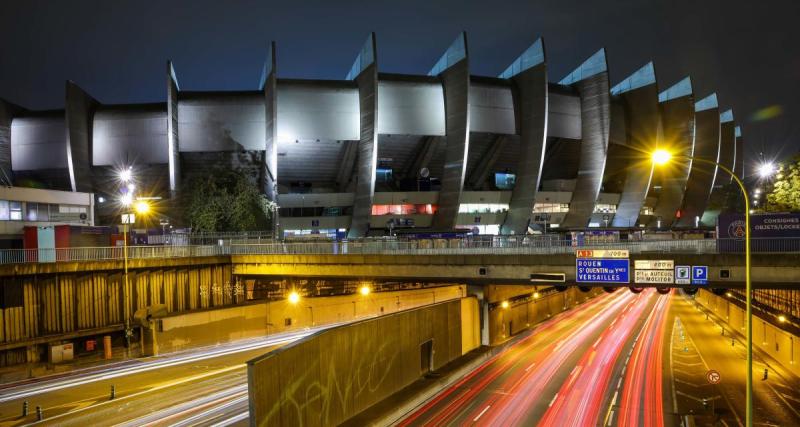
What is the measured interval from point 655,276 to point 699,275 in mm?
1837

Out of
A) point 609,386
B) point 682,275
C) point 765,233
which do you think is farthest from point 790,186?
point 609,386

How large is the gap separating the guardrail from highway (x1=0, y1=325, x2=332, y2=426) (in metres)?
7.89

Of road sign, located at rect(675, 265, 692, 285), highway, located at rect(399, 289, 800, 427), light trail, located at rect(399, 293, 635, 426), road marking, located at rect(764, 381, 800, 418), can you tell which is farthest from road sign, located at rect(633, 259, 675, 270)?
road marking, located at rect(764, 381, 800, 418)

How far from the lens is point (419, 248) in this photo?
1244 inches

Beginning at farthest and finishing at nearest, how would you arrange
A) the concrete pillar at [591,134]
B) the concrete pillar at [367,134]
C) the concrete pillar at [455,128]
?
1. the concrete pillar at [591,134]
2. the concrete pillar at [455,128]
3. the concrete pillar at [367,134]

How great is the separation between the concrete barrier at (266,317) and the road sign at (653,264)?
22810 millimetres

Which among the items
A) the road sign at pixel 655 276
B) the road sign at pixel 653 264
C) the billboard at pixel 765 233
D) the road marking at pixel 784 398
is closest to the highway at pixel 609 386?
the road marking at pixel 784 398

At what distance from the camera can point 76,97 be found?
62406 mm

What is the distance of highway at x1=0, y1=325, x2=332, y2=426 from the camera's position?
57.0 feet

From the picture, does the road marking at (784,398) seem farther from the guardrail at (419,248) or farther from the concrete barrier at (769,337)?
the guardrail at (419,248)

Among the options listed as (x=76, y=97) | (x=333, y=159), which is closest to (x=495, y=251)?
(x=333, y=159)

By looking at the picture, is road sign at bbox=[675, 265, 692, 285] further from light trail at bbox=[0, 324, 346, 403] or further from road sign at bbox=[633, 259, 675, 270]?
light trail at bbox=[0, 324, 346, 403]

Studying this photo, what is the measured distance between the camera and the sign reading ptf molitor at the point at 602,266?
81.6 feet

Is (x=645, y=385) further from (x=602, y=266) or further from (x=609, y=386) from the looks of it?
(x=602, y=266)
